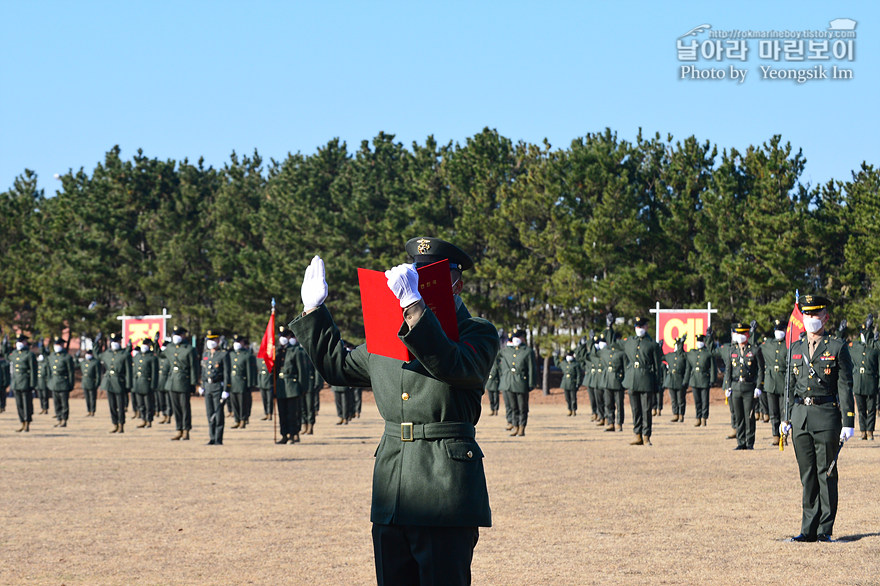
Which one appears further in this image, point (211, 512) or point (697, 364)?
point (697, 364)

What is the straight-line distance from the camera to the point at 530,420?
30391mm

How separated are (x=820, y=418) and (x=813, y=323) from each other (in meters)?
0.81

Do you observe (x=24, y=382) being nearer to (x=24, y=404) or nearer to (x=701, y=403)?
(x=24, y=404)

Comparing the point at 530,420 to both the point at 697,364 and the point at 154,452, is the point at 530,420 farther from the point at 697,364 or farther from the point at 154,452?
the point at 154,452

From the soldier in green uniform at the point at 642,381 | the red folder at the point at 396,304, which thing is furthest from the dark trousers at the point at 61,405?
the red folder at the point at 396,304

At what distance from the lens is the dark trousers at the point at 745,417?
63.3ft

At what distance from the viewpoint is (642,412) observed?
2078 cm

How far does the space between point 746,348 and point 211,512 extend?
37.6ft

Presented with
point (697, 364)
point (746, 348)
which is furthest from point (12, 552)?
point (697, 364)

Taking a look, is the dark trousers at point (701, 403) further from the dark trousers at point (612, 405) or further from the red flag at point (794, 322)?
the red flag at point (794, 322)

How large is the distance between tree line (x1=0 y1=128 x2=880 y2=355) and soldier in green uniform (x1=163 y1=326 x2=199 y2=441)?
82.1 ft

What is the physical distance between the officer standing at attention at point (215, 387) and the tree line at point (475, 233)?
26145 mm

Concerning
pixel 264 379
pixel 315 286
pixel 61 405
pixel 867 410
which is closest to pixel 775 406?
pixel 867 410

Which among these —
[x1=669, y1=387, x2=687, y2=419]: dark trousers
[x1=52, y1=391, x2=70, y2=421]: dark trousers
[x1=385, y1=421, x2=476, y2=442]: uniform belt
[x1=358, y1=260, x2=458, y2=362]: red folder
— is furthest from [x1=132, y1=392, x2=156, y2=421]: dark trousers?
[x1=358, y1=260, x2=458, y2=362]: red folder
